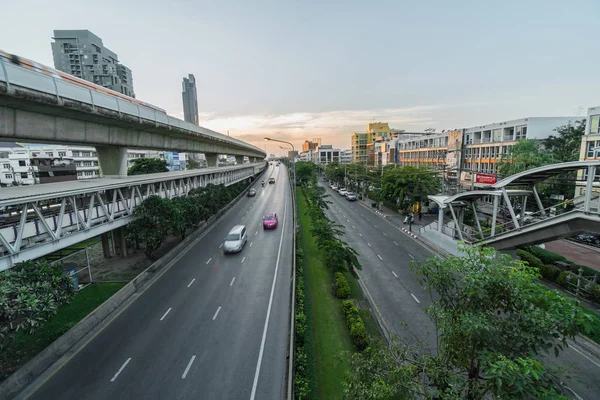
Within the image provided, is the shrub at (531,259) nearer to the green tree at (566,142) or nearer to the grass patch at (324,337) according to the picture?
the grass patch at (324,337)

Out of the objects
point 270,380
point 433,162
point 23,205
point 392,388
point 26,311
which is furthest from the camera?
point 433,162

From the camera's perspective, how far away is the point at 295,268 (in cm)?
1936

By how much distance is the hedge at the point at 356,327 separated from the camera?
1214 cm

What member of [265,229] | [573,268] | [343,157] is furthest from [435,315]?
[343,157]

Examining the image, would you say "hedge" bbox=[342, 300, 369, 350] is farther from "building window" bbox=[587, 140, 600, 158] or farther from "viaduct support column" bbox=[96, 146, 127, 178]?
"building window" bbox=[587, 140, 600, 158]

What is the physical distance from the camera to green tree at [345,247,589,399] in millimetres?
5195

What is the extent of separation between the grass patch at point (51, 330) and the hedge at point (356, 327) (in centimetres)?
1288

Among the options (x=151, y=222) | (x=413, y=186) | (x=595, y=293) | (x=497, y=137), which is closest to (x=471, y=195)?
(x=595, y=293)

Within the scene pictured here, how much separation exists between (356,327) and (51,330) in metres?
14.8

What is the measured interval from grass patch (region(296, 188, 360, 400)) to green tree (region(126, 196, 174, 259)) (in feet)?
35.3

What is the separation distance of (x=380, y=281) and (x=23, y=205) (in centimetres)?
1939

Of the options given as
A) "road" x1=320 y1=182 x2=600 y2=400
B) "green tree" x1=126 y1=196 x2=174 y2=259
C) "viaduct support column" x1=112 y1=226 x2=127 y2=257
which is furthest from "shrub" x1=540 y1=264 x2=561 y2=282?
"viaduct support column" x1=112 y1=226 x2=127 y2=257

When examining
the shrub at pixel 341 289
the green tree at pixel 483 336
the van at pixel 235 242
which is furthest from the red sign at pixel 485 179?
the van at pixel 235 242

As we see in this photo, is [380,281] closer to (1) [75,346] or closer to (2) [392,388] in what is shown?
(2) [392,388]
